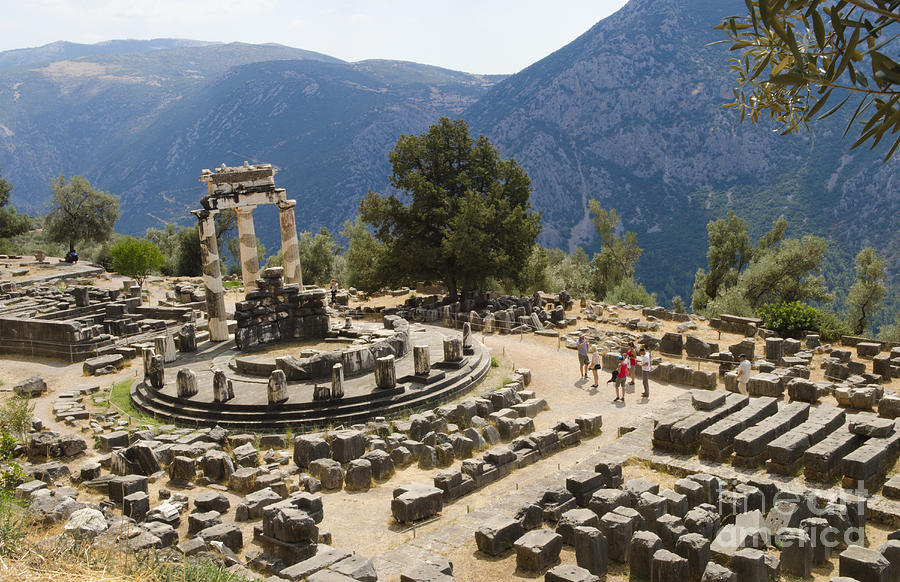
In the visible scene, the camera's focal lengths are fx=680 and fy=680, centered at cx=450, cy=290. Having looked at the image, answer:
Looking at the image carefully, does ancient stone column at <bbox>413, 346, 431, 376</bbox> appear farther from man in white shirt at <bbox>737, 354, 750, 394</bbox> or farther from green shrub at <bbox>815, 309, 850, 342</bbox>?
green shrub at <bbox>815, 309, 850, 342</bbox>

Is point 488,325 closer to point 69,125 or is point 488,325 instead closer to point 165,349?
point 165,349

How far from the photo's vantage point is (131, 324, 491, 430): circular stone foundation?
17828 millimetres

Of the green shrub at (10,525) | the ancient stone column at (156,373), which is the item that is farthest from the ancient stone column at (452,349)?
the green shrub at (10,525)

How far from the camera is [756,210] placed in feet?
232

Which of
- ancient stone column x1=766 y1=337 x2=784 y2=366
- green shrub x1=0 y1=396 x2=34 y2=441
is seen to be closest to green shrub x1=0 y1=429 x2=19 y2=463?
green shrub x1=0 y1=396 x2=34 y2=441

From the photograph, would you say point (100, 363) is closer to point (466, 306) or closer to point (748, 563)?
point (466, 306)

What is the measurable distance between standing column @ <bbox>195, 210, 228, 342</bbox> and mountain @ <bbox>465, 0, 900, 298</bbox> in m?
50.1

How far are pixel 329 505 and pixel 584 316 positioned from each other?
20772 millimetres

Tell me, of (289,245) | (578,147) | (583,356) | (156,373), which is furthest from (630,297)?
(578,147)

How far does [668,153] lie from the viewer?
8656 cm

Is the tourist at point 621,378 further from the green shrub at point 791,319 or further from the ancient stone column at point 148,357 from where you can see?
the ancient stone column at point 148,357

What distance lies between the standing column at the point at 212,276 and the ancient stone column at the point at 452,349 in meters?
9.40

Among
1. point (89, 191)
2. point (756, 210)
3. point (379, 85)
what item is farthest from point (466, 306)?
point (379, 85)

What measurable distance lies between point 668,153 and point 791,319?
210ft
